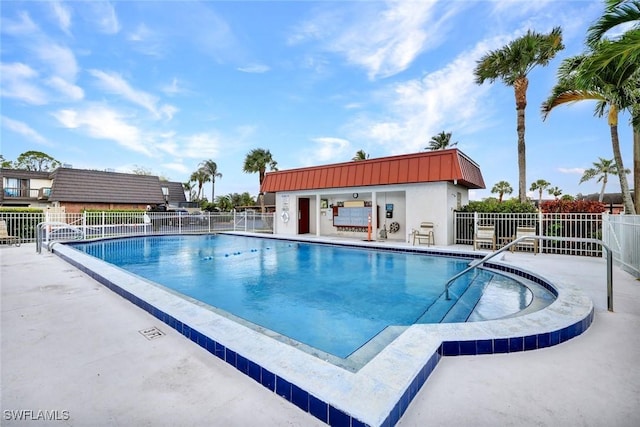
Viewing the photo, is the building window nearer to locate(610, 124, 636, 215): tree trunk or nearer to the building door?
the building door

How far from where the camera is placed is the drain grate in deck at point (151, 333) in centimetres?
299

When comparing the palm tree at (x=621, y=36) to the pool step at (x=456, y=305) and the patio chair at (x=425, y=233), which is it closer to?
the pool step at (x=456, y=305)

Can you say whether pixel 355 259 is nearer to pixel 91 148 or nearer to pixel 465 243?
pixel 465 243

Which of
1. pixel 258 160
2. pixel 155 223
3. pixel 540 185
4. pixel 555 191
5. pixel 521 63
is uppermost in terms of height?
pixel 521 63

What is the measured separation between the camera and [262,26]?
42.1 feet

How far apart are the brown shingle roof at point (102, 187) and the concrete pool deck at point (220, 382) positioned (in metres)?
27.8

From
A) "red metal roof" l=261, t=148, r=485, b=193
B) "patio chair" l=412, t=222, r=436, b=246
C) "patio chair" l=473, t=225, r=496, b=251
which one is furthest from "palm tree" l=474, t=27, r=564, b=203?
"patio chair" l=412, t=222, r=436, b=246

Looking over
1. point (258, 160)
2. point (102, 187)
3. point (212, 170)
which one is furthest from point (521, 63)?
point (212, 170)

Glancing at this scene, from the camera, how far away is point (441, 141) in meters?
27.3

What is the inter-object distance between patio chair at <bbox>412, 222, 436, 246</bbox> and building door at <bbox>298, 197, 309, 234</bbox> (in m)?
7.02

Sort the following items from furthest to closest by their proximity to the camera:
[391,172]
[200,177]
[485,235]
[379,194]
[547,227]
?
[200,177] < [379,194] < [391,172] < [485,235] < [547,227]

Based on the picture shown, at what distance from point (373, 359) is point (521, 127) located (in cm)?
1573

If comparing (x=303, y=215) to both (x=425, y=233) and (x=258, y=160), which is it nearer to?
(x=425, y=233)

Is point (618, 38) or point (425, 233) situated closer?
point (618, 38)
